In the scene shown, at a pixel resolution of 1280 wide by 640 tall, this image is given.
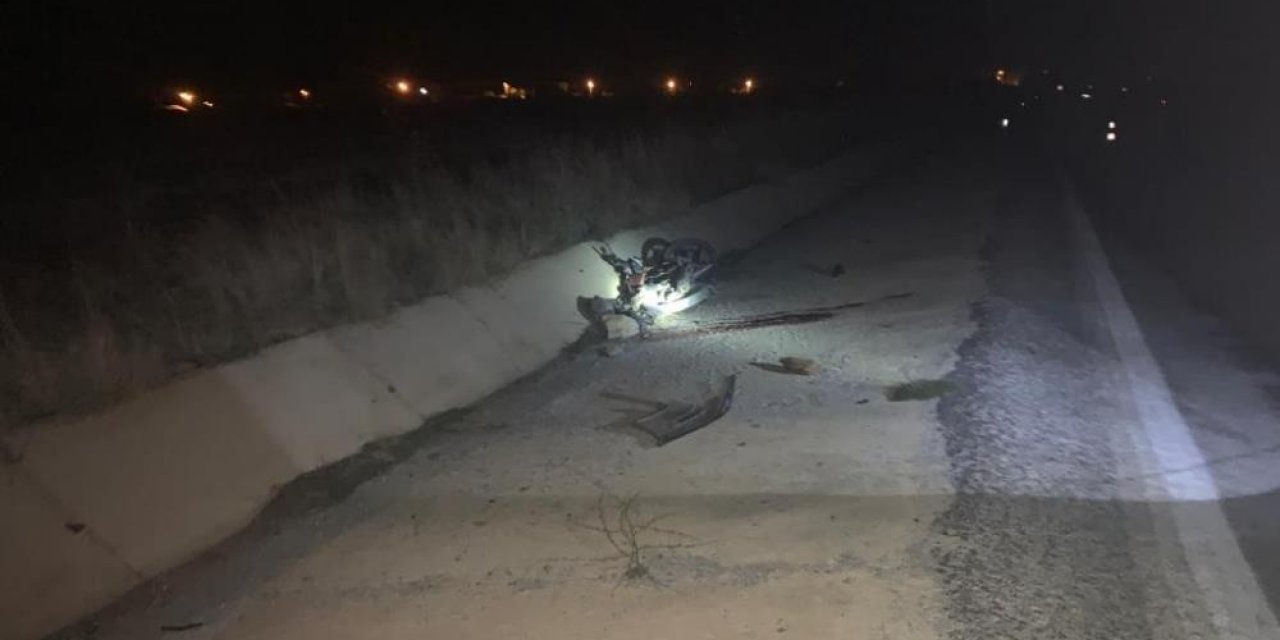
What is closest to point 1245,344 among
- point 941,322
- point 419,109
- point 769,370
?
point 941,322

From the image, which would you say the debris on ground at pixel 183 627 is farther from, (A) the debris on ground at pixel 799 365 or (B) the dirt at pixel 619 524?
(A) the debris on ground at pixel 799 365

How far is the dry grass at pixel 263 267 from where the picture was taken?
8.76m

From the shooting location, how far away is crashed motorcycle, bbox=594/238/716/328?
1493 cm

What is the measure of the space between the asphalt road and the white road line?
23mm

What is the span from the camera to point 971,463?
7.84 meters

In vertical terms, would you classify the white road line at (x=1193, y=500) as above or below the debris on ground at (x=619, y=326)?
above

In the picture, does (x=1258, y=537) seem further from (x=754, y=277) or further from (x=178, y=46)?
(x=178, y=46)

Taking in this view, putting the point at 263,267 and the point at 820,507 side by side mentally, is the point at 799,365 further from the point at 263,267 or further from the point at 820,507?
the point at 263,267

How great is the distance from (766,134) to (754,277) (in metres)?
16.6

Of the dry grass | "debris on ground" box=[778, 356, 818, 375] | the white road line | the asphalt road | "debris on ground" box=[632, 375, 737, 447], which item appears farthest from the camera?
"debris on ground" box=[778, 356, 818, 375]

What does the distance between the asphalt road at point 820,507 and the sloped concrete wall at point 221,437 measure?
0.35 metres

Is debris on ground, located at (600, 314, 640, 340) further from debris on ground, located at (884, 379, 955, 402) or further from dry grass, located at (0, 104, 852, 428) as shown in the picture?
debris on ground, located at (884, 379, 955, 402)

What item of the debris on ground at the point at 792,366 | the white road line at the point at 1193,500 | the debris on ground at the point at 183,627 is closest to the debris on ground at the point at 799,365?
the debris on ground at the point at 792,366

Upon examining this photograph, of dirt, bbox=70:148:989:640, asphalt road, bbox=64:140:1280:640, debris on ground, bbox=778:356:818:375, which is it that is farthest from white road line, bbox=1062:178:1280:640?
debris on ground, bbox=778:356:818:375
